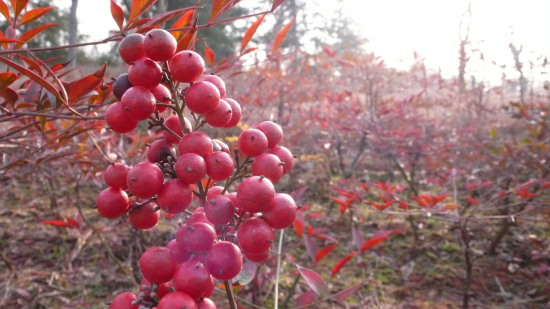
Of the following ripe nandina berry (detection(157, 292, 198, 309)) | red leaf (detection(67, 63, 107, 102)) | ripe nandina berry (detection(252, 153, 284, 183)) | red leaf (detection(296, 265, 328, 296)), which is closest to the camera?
ripe nandina berry (detection(157, 292, 198, 309))

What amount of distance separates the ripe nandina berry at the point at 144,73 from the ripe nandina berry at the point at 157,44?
24mm

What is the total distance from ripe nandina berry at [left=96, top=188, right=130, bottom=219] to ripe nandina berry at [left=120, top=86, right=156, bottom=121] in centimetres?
16

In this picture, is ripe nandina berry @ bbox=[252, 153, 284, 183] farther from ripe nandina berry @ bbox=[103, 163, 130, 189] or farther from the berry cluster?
ripe nandina berry @ bbox=[103, 163, 130, 189]

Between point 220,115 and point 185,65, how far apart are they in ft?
0.38

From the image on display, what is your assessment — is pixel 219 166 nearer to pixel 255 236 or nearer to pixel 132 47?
pixel 255 236

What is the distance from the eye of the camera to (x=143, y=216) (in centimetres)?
69

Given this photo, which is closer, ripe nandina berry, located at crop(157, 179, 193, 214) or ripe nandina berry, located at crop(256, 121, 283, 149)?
ripe nandina berry, located at crop(157, 179, 193, 214)

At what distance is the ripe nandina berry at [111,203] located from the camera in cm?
65

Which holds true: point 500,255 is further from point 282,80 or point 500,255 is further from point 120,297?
point 282,80

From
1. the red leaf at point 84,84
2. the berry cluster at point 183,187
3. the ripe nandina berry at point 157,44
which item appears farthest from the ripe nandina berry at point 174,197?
the red leaf at point 84,84

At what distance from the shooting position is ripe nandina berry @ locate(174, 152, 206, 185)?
23.4 inches

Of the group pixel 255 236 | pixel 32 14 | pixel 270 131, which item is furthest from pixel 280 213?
pixel 32 14

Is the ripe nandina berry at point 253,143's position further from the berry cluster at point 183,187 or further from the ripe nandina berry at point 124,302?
the ripe nandina berry at point 124,302

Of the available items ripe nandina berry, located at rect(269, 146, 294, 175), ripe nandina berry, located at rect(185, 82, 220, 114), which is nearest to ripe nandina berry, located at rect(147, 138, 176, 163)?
ripe nandina berry, located at rect(185, 82, 220, 114)
